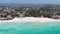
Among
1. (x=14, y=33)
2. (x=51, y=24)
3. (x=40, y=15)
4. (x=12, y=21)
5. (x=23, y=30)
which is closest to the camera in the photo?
(x=14, y=33)

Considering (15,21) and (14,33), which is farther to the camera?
(15,21)

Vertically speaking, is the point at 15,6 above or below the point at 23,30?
above

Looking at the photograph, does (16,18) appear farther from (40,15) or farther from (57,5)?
(57,5)

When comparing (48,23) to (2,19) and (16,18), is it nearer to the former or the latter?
(16,18)

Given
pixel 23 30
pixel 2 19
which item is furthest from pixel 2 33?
pixel 2 19

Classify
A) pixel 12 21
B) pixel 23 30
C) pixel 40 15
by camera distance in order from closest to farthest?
pixel 23 30 → pixel 12 21 → pixel 40 15

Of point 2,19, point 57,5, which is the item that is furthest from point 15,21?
point 57,5
